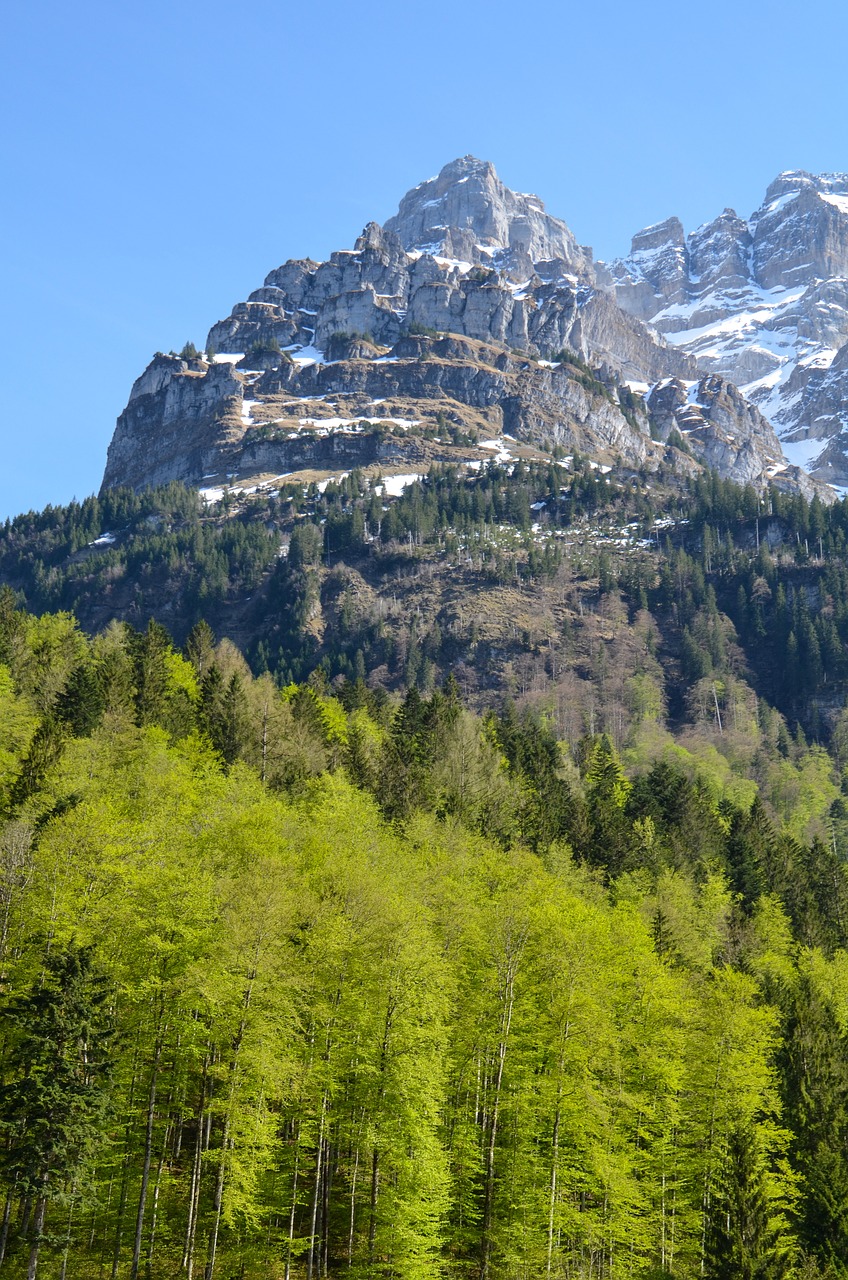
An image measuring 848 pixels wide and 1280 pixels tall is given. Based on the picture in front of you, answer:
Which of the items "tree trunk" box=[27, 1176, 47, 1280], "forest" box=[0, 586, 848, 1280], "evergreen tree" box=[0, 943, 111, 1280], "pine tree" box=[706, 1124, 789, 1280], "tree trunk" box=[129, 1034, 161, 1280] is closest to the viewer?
"evergreen tree" box=[0, 943, 111, 1280]

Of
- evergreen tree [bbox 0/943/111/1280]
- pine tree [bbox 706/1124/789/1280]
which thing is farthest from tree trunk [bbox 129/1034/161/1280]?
pine tree [bbox 706/1124/789/1280]

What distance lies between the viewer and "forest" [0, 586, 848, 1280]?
36562 millimetres

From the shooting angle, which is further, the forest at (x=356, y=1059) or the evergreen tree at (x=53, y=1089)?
the forest at (x=356, y=1059)

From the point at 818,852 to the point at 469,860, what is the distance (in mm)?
47095

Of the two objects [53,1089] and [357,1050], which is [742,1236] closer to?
[357,1050]

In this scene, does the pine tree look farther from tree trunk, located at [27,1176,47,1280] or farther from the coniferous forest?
tree trunk, located at [27,1176,47,1280]

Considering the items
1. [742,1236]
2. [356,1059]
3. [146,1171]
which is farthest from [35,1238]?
[742,1236]

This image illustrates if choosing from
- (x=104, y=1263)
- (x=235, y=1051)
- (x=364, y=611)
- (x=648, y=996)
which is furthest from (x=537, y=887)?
(x=364, y=611)

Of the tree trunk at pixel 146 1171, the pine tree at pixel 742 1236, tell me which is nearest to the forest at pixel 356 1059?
the pine tree at pixel 742 1236

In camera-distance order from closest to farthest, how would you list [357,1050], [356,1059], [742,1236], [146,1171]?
[742,1236] < [146,1171] < [357,1050] < [356,1059]

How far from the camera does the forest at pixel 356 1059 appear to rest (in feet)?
120

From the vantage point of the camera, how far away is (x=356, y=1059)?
42.5 metres

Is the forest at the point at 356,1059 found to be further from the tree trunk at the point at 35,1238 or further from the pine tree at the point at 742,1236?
the tree trunk at the point at 35,1238

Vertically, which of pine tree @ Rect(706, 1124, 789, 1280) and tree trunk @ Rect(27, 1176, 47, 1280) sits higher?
pine tree @ Rect(706, 1124, 789, 1280)
